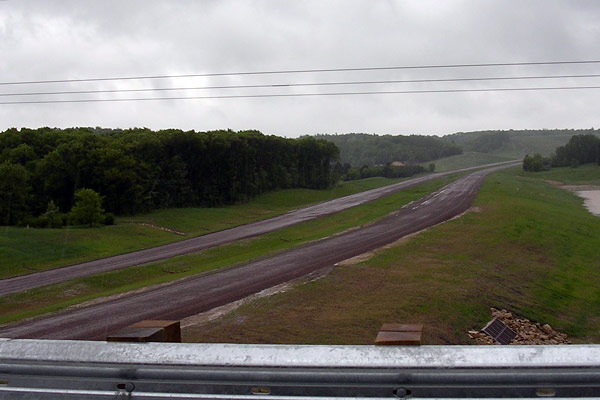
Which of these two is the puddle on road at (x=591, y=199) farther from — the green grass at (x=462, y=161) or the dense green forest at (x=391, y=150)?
the dense green forest at (x=391, y=150)

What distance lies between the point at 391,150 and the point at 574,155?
164 feet

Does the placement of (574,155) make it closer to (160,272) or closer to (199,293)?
(160,272)

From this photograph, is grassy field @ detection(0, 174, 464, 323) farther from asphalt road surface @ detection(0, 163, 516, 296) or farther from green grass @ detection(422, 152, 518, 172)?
green grass @ detection(422, 152, 518, 172)

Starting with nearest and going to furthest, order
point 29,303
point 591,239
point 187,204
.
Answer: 1. point 29,303
2. point 591,239
3. point 187,204

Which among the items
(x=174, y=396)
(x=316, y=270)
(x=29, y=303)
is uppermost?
(x=174, y=396)

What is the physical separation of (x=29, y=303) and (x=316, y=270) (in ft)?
31.5

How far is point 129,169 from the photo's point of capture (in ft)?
152

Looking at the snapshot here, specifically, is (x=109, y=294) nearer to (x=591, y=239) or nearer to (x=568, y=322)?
(x=568, y=322)

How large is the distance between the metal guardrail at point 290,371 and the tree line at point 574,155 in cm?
9062

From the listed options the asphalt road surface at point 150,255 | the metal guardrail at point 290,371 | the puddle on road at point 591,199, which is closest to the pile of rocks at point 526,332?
the metal guardrail at point 290,371

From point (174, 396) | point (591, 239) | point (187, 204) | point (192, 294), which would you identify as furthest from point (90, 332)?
point (187, 204)

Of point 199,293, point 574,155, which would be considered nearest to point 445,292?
point 199,293

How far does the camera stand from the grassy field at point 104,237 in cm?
2998

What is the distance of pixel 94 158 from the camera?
45125 millimetres
